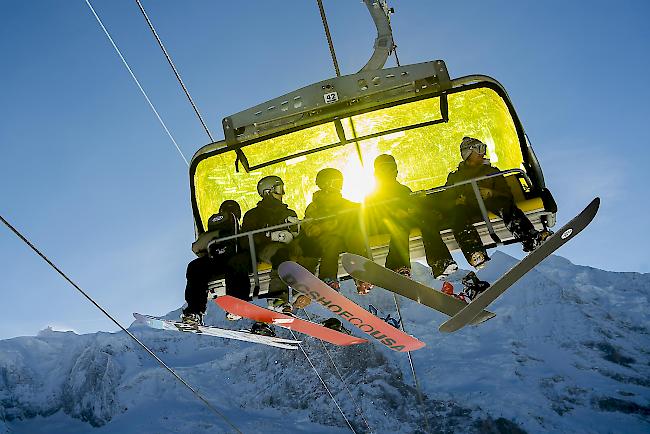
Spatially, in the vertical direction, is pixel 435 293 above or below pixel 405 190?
below

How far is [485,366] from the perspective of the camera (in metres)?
58.5

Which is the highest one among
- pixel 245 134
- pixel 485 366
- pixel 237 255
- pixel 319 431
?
pixel 245 134

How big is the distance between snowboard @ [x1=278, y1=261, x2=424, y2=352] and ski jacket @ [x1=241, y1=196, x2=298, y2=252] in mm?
561

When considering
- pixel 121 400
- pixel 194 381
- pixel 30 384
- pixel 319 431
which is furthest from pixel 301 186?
pixel 30 384

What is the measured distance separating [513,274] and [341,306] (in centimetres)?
152

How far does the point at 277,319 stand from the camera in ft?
18.0

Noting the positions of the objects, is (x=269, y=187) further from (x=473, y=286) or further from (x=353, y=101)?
(x=473, y=286)

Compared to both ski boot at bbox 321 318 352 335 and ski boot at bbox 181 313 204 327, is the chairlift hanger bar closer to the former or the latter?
ski boot at bbox 181 313 204 327

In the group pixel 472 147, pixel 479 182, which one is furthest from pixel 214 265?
pixel 472 147

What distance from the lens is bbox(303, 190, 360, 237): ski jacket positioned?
16.3 feet

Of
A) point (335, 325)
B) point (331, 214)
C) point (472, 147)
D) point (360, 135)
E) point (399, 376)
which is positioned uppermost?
point (360, 135)

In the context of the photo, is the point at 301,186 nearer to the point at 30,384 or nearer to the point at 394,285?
the point at 394,285

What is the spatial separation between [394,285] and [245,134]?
1.99 meters

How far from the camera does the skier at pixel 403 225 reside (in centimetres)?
483
